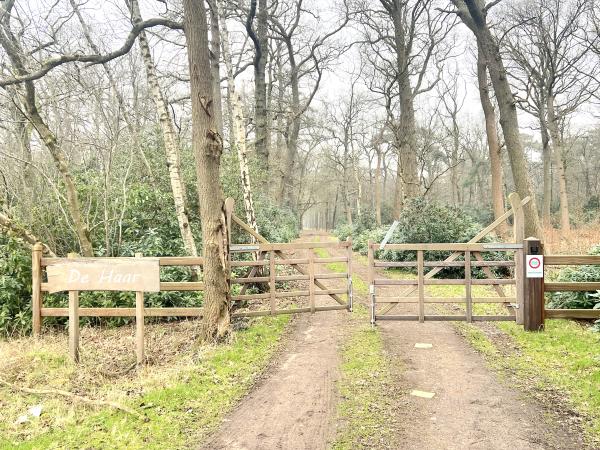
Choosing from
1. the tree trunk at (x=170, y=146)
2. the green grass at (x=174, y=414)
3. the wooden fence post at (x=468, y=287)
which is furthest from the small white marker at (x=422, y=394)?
the tree trunk at (x=170, y=146)

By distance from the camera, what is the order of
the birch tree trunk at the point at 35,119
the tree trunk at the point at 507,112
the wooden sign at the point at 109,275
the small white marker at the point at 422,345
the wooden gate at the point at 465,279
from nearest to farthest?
1. the wooden sign at the point at 109,275
2. the small white marker at the point at 422,345
3. the wooden gate at the point at 465,279
4. the birch tree trunk at the point at 35,119
5. the tree trunk at the point at 507,112

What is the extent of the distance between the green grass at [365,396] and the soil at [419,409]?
4.2 inches

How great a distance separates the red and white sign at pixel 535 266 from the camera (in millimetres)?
6953

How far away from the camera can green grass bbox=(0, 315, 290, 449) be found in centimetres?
400

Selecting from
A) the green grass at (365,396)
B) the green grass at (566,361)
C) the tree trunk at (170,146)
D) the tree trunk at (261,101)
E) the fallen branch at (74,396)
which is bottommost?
the fallen branch at (74,396)

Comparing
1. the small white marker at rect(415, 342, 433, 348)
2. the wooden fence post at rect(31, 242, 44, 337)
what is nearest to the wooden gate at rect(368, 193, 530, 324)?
the small white marker at rect(415, 342, 433, 348)

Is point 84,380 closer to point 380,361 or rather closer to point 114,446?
point 114,446

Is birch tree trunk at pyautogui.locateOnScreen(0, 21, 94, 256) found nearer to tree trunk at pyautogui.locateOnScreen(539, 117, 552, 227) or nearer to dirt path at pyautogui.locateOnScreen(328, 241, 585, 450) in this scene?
dirt path at pyautogui.locateOnScreen(328, 241, 585, 450)

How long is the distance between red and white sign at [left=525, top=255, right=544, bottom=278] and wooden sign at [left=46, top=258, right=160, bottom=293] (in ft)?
18.8

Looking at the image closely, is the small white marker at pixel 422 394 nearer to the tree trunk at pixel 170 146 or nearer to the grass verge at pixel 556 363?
the grass verge at pixel 556 363

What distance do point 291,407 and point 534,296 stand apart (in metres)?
4.59

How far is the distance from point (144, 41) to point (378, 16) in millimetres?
11993

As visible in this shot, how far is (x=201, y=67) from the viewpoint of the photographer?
685 centimetres

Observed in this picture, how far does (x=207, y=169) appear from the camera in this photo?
695 centimetres
